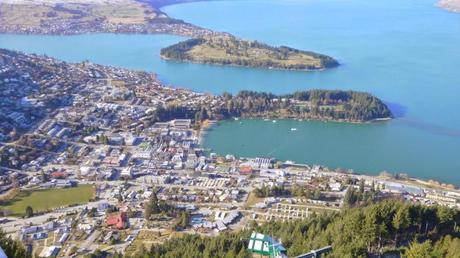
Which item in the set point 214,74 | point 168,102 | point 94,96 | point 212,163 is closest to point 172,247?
point 212,163

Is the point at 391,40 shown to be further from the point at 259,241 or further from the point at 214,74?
the point at 259,241

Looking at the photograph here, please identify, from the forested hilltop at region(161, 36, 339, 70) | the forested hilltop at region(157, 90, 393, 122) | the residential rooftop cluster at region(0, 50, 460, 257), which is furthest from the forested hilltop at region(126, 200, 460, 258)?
the forested hilltop at region(161, 36, 339, 70)

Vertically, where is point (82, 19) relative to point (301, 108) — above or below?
above

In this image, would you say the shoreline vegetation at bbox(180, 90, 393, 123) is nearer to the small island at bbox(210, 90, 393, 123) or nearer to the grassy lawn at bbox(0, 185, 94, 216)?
the small island at bbox(210, 90, 393, 123)

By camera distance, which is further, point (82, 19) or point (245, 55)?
point (82, 19)

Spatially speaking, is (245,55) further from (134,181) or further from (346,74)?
(134,181)

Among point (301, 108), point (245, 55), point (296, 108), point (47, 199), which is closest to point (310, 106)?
point (301, 108)

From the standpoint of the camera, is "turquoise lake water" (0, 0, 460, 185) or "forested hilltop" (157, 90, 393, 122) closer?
"turquoise lake water" (0, 0, 460, 185)

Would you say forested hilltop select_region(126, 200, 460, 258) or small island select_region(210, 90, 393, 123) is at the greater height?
small island select_region(210, 90, 393, 123)
